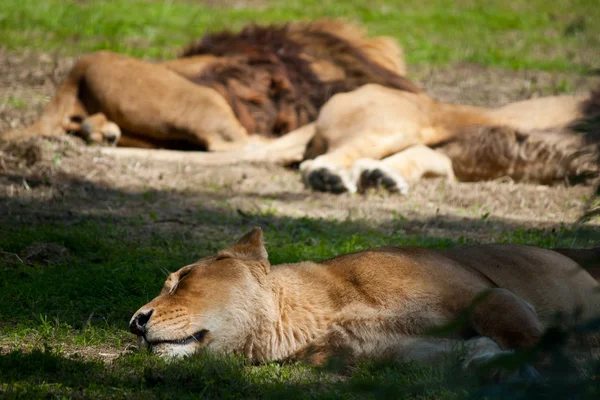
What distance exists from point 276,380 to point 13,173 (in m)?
4.44

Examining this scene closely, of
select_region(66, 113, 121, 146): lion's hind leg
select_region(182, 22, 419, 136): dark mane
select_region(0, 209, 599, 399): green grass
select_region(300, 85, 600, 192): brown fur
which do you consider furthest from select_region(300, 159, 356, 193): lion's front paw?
select_region(66, 113, 121, 146): lion's hind leg

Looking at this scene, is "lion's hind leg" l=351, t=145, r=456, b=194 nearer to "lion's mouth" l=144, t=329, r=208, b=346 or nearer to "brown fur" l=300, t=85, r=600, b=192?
"brown fur" l=300, t=85, r=600, b=192

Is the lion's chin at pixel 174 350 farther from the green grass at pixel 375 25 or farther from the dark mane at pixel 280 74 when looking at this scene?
the green grass at pixel 375 25

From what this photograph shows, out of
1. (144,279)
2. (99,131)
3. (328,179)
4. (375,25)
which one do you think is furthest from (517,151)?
(375,25)

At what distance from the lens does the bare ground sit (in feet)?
21.3

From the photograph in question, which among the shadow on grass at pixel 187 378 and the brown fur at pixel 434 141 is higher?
the shadow on grass at pixel 187 378

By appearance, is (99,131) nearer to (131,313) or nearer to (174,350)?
(131,313)

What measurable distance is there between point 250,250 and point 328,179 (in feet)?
11.4

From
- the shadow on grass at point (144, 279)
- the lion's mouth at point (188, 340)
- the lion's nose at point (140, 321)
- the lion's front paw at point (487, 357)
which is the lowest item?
the shadow on grass at point (144, 279)

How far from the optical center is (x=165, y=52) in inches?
477

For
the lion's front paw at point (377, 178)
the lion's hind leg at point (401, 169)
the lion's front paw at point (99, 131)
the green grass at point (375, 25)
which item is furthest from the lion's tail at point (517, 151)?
the green grass at point (375, 25)

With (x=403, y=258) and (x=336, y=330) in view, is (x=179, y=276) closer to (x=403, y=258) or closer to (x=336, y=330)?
(x=336, y=330)

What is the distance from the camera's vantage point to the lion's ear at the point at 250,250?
13.2 feet

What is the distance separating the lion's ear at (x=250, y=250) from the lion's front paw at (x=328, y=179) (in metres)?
3.38
